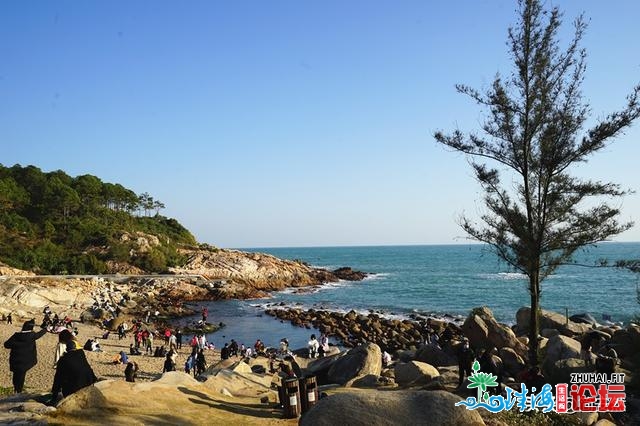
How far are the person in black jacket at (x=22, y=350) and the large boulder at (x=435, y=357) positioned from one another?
13.6 meters

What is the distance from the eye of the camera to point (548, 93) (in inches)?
564

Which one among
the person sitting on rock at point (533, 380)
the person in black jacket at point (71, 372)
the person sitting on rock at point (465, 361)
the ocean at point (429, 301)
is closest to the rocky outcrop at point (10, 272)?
the ocean at point (429, 301)

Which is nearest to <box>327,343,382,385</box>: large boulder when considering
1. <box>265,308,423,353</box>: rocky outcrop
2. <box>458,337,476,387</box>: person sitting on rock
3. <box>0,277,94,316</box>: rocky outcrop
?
<box>458,337,476,387</box>: person sitting on rock

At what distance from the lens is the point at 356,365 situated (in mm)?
16250

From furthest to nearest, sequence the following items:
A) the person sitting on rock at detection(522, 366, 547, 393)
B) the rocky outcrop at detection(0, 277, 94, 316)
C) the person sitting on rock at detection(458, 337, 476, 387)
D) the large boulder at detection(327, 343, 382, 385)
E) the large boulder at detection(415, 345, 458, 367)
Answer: the rocky outcrop at detection(0, 277, 94, 316) → the large boulder at detection(415, 345, 458, 367) → the large boulder at detection(327, 343, 382, 385) → the person sitting on rock at detection(458, 337, 476, 387) → the person sitting on rock at detection(522, 366, 547, 393)

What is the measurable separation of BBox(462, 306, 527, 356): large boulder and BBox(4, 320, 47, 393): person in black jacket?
640 inches

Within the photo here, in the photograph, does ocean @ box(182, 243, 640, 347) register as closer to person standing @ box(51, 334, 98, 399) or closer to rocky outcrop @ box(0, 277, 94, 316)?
rocky outcrop @ box(0, 277, 94, 316)

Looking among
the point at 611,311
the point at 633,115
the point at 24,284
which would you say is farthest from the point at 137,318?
the point at 611,311

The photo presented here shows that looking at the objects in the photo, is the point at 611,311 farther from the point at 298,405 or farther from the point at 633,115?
the point at 298,405

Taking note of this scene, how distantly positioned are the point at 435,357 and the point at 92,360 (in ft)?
58.0

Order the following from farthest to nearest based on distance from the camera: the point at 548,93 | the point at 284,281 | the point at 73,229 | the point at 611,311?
1. the point at 284,281
2. the point at 73,229
3. the point at 611,311
4. the point at 548,93

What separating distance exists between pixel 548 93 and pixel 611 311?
4453 cm

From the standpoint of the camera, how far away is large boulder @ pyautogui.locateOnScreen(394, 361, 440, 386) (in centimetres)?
1363

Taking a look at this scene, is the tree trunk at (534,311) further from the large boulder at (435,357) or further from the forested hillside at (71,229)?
the forested hillside at (71,229)
